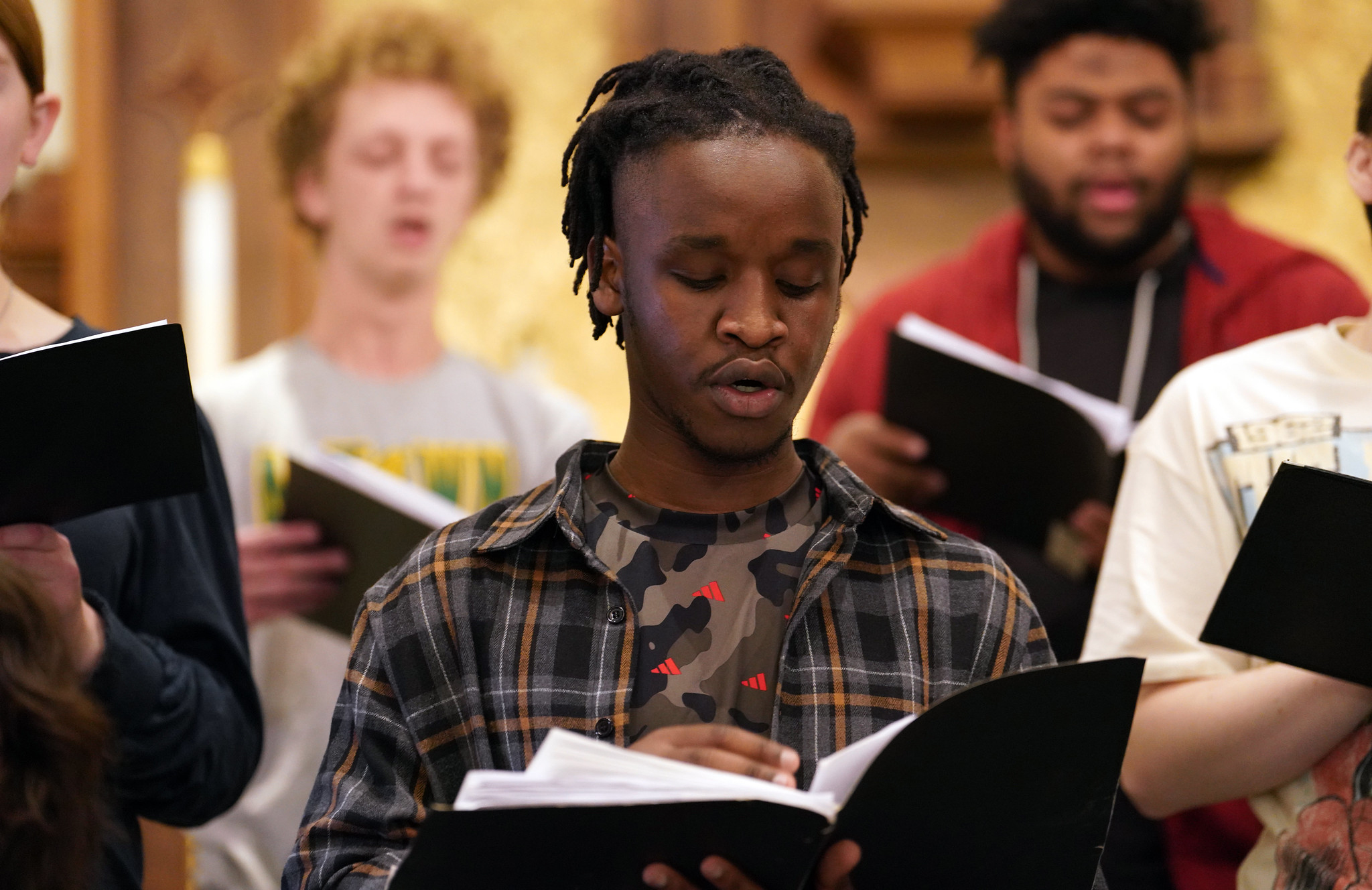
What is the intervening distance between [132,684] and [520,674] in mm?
392

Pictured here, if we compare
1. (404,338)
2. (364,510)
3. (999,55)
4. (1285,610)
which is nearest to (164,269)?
(404,338)

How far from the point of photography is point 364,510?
5.94 feet

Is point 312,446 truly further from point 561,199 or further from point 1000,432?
point 1000,432

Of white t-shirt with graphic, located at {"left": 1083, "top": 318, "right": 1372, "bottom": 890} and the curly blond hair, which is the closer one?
white t-shirt with graphic, located at {"left": 1083, "top": 318, "right": 1372, "bottom": 890}

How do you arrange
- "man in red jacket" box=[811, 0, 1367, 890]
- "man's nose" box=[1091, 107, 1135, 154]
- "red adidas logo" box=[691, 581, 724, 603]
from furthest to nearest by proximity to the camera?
"man's nose" box=[1091, 107, 1135, 154] → "man in red jacket" box=[811, 0, 1367, 890] → "red adidas logo" box=[691, 581, 724, 603]

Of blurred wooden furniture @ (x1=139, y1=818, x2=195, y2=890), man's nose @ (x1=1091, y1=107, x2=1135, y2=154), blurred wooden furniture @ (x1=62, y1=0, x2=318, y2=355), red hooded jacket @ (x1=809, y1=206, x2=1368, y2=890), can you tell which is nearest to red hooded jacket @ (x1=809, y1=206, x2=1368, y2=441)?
red hooded jacket @ (x1=809, y1=206, x2=1368, y2=890)

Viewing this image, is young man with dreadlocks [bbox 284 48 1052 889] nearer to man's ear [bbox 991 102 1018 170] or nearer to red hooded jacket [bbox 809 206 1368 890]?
red hooded jacket [bbox 809 206 1368 890]

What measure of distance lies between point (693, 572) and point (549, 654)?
12 cm

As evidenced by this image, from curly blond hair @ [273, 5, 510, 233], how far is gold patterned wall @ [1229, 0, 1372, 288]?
151 centimetres

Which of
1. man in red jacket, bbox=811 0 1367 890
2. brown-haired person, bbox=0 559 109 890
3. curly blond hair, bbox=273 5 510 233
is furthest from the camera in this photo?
curly blond hair, bbox=273 5 510 233

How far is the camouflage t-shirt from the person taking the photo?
3.45 feet

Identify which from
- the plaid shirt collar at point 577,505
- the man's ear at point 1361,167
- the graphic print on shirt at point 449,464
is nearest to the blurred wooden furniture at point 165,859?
the graphic print on shirt at point 449,464

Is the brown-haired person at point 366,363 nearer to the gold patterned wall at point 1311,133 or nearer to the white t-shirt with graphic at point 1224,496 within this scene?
the white t-shirt with graphic at point 1224,496

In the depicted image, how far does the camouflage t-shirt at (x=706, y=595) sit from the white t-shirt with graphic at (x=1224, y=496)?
0.41m
